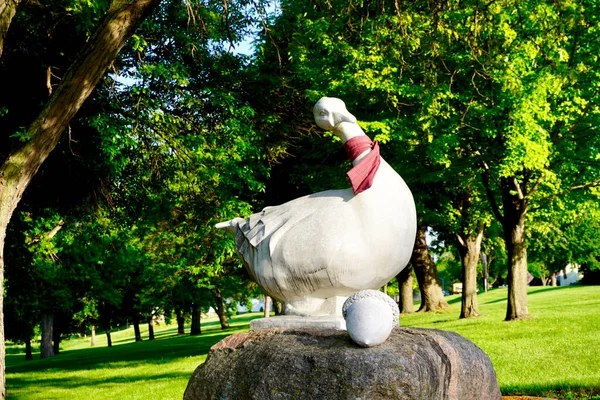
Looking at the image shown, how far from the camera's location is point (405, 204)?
5.57 m

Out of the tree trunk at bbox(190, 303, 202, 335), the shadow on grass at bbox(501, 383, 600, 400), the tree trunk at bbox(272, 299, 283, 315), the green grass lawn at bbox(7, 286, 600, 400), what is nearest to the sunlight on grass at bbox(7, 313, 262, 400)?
the green grass lawn at bbox(7, 286, 600, 400)

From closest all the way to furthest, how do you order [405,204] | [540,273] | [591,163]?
[405,204], [591,163], [540,273]

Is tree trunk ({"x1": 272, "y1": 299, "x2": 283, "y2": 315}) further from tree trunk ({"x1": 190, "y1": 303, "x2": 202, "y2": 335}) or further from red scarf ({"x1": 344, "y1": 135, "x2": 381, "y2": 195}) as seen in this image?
tree trunk ({"x1": 190, "y1": 303, "x2": 202, "y2": 335})

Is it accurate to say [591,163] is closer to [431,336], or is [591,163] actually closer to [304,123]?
[304,123]

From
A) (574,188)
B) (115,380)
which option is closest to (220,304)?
(115,380)

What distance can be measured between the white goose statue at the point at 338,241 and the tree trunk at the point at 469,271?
54.7ft

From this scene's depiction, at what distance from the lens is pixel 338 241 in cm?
539

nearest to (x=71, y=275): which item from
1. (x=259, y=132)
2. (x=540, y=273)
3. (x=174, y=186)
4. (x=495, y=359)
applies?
(x=174, y=186)

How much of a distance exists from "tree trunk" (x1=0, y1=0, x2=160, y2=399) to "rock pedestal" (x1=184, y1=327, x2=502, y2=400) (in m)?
4.03

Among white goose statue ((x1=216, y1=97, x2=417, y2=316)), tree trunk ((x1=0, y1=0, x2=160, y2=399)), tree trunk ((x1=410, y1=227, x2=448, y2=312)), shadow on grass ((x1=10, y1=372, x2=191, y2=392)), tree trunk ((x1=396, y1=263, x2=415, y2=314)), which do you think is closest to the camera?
white goose statue ((x1=216, y1=97, x2=417, y2=316))

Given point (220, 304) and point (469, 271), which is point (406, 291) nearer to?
point (469, 271)

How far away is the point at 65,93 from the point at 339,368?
17.8ft

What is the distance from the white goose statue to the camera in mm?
5410

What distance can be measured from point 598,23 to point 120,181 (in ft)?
37.8
